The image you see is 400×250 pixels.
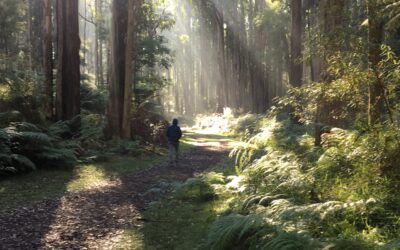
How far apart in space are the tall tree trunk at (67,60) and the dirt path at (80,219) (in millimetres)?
6906

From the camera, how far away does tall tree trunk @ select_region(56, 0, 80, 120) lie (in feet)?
55.5

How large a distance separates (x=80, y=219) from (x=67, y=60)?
10746 mm

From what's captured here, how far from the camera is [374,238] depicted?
14.2 feet

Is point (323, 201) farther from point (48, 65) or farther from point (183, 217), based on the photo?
point (48, 65)

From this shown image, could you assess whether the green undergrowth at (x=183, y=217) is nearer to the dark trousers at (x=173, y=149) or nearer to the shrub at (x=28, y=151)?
the shrub at (x=28, y=151)

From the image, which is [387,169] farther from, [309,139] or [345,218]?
[309,139]

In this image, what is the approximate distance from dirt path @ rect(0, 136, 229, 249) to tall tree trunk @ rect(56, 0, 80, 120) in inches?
272

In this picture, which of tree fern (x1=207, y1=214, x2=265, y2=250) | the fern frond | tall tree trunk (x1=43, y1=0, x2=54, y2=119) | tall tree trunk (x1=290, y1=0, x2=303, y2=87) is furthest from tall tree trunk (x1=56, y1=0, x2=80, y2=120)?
tree fern (x1=207, y1=214, x2=265, y2=250)

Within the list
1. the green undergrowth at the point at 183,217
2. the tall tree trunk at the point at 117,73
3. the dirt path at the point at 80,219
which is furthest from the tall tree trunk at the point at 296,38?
the green undergrowth at the point at 183,217

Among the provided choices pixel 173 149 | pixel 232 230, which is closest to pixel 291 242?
pixel 232 230

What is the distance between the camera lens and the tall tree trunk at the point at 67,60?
16922 mm

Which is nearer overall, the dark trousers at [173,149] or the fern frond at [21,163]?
the fern frond at [21,163]

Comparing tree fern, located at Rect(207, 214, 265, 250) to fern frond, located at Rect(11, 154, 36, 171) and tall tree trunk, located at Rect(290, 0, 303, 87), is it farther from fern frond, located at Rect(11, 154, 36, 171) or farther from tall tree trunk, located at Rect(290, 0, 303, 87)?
tall tree trunk, located at Rect(290, 0, 303, 87)

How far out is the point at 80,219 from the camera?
7594 millimetres
